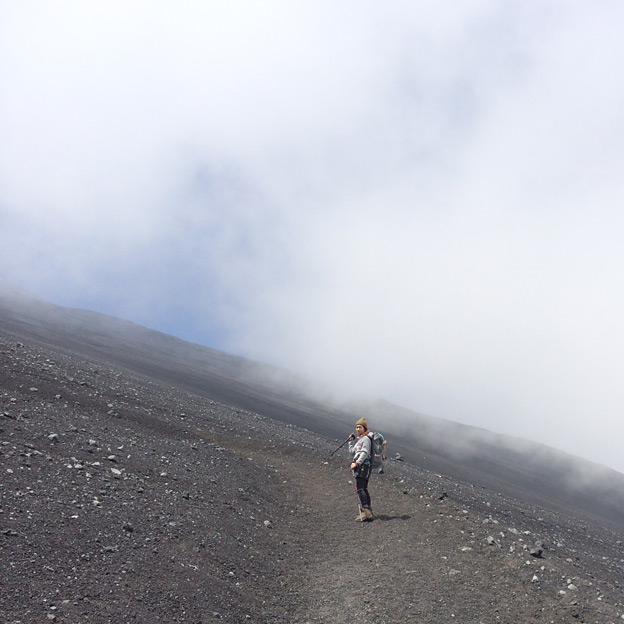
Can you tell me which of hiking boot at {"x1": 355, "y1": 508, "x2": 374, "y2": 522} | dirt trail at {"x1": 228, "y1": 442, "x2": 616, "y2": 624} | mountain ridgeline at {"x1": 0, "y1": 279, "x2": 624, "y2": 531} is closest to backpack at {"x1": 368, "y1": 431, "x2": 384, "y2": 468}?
hiking boot at {"x1": 355, "y1": 508, "x2": 374, "y2": 522}

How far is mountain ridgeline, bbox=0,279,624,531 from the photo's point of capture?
32062 mm

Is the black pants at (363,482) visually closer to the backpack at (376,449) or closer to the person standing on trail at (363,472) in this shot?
the person standing on trail at (363,472)

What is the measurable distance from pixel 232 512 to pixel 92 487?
251 cm

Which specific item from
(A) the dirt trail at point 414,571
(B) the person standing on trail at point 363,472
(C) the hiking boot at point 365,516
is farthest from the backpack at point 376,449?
(A) the dirt trail at point 414,571

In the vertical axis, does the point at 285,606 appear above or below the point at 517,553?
below

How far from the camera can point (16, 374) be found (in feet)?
39.1

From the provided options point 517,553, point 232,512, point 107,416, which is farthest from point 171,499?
point 517,553

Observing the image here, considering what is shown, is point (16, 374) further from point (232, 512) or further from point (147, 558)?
point (147, 558)

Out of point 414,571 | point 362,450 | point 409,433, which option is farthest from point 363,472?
point 409,433

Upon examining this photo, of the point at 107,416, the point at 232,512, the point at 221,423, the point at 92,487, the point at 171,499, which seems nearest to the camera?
the point at 92,487

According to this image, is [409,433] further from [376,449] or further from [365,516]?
[365,516]

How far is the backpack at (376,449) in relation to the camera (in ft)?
33.7

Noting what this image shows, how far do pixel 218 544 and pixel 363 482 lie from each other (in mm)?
3439

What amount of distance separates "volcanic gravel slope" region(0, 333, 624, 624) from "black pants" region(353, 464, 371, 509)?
417 mm
